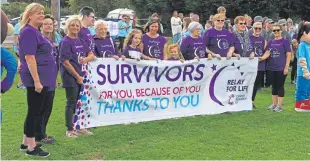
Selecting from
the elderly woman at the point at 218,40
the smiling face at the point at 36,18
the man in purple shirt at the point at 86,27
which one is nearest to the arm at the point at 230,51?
the elderly woman at the point at 218,40

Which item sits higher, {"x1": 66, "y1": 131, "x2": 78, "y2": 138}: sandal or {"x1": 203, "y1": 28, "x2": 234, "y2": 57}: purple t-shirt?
{"x1": 203, "y1": 28, "x2": 234, "y2": 57}: purple t-shirt

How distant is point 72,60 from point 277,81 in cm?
430

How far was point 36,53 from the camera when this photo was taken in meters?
5.34

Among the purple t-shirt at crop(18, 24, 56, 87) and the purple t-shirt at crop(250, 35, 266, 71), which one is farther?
the purple t-shirt at crop(250, 35, 266, 71)

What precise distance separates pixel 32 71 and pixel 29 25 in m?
0.55

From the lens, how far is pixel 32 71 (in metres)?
5.20

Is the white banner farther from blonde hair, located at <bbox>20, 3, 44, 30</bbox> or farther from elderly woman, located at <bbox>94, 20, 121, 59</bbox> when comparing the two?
blonde hair, located at <bbox>20, 3, 44, 30</bbox>

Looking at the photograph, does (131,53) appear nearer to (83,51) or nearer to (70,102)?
(83,51)

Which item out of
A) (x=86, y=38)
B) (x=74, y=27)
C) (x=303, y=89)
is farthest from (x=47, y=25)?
(x=303, y=89)

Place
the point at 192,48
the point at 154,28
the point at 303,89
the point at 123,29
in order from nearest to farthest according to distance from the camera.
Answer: the point at 154,28 → the point at 192,48 → the point at 303,89 → the point at 123,29

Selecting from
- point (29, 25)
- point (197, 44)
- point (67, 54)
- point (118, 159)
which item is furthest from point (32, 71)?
point (197, 44)

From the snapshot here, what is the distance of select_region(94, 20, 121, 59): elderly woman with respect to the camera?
274 inches

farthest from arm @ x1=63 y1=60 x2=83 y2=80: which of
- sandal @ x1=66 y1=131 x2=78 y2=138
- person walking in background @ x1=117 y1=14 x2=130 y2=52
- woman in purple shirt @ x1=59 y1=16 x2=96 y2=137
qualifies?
person walking in background @ x1=117 y1=14 x2=130 y2=52

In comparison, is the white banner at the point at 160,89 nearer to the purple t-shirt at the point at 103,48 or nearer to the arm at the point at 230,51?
the arm at the point at 230,51
